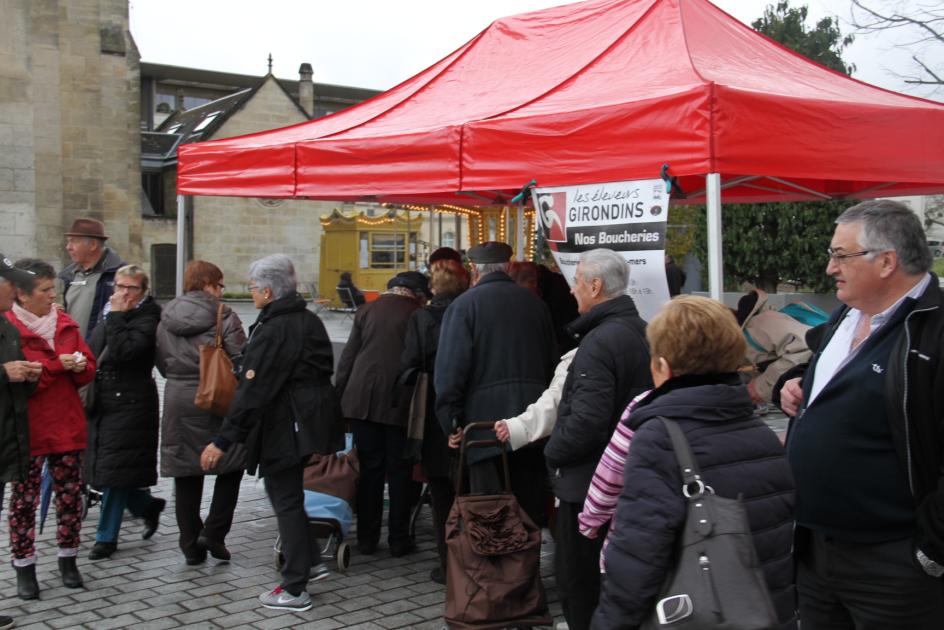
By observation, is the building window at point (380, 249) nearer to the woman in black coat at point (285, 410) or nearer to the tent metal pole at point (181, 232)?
the tent metal pole at point (181, 232)

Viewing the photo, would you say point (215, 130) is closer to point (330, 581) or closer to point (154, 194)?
point (154, 194)

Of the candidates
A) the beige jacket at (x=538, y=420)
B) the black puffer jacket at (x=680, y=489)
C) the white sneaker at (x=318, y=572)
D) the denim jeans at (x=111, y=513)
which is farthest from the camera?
the denim jeans at (x=111, y=513)

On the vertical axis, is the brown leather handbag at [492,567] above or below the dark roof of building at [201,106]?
below

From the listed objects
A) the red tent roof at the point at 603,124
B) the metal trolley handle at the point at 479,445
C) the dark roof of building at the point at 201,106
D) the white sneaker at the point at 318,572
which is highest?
the dark roof of building at the point at 201,106

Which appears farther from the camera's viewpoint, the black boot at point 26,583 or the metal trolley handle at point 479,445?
the black boot at point 26,583

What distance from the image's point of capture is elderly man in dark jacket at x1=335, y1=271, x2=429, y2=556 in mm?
5305

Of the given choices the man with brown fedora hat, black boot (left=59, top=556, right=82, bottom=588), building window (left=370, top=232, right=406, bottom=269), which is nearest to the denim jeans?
black boot (left=59, top=556, right=82, bottom=588)

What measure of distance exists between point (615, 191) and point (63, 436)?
3078mm

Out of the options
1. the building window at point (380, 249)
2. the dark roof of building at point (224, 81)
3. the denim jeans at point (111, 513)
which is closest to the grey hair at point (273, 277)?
the denim jeans at point (111, 513)

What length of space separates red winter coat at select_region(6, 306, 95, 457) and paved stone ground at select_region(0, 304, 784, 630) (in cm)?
80

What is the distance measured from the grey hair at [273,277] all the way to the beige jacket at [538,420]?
4.36 feet

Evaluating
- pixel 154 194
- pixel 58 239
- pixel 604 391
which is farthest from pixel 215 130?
pixel 604 391

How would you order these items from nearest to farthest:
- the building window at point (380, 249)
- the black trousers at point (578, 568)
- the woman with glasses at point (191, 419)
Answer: the black trousers at point (578, 568) → the woman with glasses at point (191, 419) → the building window at point (380, 249)

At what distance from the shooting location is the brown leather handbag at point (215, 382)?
16.4ft
